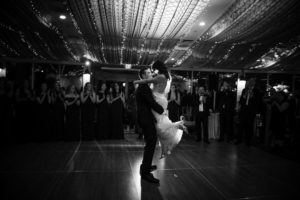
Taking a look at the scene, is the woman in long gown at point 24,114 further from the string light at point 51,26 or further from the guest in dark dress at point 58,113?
the string light at point 51,26

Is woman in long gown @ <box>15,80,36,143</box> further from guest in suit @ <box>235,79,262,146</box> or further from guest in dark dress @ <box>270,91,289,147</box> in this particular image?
guest in dark dress @ <box>270,91,289,147</box>

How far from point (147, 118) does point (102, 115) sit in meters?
3.23

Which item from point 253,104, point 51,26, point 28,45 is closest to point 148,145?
point 253,104

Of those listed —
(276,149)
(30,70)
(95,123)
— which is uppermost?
(30,70)

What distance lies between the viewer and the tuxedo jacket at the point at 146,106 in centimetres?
312

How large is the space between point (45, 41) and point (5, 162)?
403cm

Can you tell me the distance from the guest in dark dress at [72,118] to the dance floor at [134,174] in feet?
2.02

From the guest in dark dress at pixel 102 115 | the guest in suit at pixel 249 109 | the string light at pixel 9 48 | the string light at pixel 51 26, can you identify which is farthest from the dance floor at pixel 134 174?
the string light at pixel 9 48

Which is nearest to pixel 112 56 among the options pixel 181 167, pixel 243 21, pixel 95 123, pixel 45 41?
pixel 45 41

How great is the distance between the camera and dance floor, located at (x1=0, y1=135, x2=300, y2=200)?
107 inches

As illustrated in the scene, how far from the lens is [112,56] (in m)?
8.14

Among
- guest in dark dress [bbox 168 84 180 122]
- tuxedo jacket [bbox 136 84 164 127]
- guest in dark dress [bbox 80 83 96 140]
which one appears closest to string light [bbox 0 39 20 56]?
guest in dark dress [bbox 80 83 96 140]

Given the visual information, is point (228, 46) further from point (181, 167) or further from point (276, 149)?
point (181, 167)

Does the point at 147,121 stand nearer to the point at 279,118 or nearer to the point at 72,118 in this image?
the point at 72,118
